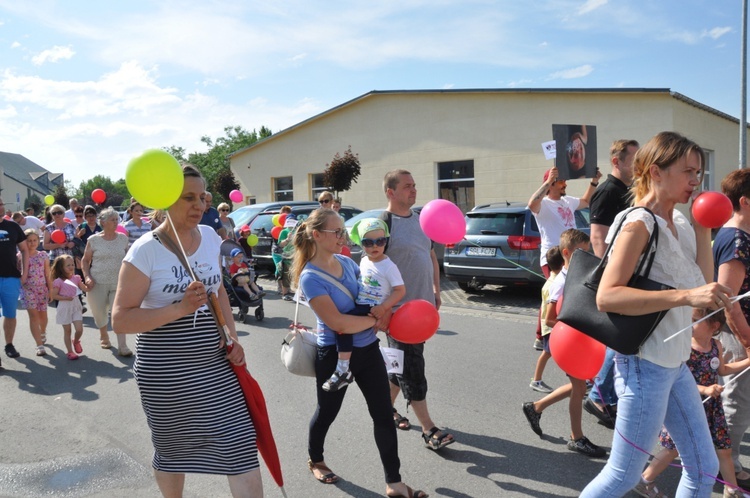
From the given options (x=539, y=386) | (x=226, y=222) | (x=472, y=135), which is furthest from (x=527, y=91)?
(x=539, y=386)

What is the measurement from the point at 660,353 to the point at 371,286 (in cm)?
175

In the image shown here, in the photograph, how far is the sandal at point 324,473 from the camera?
3768 mm

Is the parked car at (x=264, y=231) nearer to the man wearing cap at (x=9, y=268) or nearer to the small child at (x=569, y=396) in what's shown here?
the man wearing cap at (x=9, y=268)

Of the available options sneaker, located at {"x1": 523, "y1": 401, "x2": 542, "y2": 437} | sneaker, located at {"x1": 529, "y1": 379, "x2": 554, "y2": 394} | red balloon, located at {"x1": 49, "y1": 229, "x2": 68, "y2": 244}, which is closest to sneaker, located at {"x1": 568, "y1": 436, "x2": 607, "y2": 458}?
sneaker, located at {"x1": 523, "y1": 401, "x2": 542, "y2": 437}

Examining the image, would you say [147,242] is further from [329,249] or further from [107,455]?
[107,455]

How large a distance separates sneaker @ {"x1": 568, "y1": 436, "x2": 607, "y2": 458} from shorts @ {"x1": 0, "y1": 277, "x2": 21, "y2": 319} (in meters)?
6.76

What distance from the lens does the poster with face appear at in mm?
5551

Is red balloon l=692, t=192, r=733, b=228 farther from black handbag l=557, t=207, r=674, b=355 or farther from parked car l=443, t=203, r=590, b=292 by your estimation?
parked car l=443, t=203, r=590, b=292

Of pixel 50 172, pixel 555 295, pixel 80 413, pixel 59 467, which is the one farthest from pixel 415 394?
pixel 50 172

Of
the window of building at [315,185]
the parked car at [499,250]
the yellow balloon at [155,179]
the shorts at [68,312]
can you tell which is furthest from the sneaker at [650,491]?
the window of building at [315,185]

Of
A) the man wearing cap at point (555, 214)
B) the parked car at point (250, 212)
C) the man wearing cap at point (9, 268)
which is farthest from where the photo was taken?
the parked car at point (250, 212)

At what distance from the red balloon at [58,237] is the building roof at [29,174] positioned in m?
81.1

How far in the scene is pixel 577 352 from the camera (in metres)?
2.96

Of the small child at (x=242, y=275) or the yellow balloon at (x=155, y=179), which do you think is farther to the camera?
the small child at (x=242, y=275)
